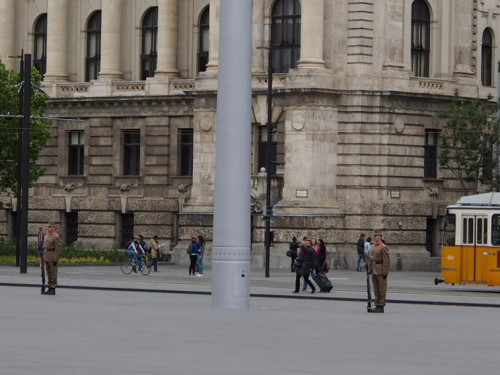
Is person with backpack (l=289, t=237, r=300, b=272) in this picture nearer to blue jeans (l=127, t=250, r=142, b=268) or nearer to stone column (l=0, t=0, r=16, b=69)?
blue jeans (l=127, t=250, r=142, b=268)

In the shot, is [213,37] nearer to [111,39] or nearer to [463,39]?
[111,39]

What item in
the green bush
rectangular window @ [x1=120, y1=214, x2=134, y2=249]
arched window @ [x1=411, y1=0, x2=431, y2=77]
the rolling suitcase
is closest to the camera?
the rolling suitcase

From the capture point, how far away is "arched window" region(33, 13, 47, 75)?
90125mm

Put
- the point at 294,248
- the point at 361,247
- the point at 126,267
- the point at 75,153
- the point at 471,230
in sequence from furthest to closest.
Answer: the point at 75,153, the point at 361,247, the point at 294,248, the point at 126,267, the point at 471,230

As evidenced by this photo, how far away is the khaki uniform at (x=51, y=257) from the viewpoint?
157ft

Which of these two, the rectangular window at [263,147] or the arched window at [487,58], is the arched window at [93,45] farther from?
the arched window at [487,58]

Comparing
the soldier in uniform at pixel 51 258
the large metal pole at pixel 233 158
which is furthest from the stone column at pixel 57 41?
the large metal pole at pixel 233 158

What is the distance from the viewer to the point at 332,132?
76125mm

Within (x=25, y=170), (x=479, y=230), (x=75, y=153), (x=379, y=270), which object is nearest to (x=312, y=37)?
(x=75, y=153)

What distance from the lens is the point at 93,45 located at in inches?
3484

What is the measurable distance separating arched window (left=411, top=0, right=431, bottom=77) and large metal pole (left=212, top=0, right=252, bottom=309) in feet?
128

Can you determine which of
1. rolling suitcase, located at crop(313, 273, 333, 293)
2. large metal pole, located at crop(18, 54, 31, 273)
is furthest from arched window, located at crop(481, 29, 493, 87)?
rolling suitcase, located at crop(313, 273, 333, 293)

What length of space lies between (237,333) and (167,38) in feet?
173

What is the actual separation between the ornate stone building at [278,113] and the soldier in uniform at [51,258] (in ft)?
84.0
